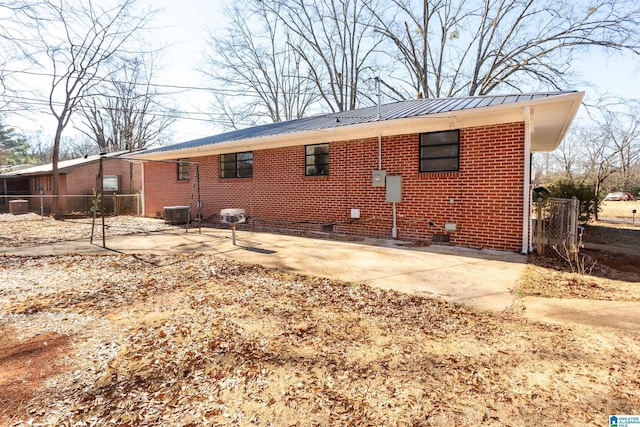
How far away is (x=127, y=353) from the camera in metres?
2.77

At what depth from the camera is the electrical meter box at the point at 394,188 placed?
26.3ft

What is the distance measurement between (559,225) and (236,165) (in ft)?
31.9

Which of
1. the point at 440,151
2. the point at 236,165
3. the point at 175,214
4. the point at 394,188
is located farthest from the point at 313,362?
the point at 175,214

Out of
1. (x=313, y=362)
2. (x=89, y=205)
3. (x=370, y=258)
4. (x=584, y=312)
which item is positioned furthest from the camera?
(x=89, y=205)

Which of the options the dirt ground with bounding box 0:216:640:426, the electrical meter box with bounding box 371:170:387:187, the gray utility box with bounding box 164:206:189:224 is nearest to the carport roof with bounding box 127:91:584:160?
the electrical meter box with bounding box 371:170:387:187

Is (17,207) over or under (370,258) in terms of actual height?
over

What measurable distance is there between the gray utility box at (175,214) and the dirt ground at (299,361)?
7923 millimetres

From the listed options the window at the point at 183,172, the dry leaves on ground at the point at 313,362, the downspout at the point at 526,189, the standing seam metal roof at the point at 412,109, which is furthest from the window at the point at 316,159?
the window at the point at 183,172

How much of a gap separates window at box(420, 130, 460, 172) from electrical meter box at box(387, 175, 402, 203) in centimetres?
61

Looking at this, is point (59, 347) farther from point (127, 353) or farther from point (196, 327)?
point (196, 327)

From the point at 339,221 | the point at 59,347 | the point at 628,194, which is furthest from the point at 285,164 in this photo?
the point at 628,194

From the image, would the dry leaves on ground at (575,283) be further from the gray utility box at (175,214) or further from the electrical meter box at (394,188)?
the gray utility box at (175,214)

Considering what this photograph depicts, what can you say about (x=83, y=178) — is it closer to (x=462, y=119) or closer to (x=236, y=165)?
(x=236, y=165)

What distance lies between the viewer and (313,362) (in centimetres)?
260
